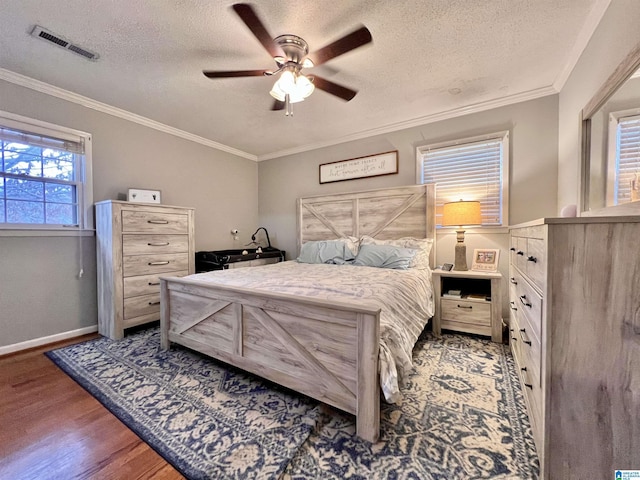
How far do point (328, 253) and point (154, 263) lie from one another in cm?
205

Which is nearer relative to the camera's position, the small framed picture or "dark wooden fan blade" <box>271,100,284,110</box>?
"dark wooden fan blade" <box>271,100,284,110</box>

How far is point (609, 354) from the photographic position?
944mm

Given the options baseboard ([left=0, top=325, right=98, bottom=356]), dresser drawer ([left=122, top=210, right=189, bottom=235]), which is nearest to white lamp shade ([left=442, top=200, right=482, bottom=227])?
dresser drawer ([left=122, top=210, right=189, bottom=235])

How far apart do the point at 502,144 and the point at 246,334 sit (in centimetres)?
324

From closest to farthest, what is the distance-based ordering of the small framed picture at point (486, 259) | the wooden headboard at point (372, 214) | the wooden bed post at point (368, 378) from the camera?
the wooden bed post at point (368, 378)
the small framed picture at point (486, 259)
the wooden headboard at point (372, 214)

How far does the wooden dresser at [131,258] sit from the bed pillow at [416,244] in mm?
2401

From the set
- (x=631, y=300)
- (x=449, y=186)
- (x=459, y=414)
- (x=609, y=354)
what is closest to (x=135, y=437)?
(x=459, y=414)

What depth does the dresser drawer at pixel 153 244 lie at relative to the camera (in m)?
2.73

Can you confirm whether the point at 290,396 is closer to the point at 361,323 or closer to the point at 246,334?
the point at 246,334

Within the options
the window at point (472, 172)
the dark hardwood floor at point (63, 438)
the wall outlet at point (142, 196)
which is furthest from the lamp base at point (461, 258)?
the wall outlet at point (142, 196)

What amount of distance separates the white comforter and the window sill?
1591 mm

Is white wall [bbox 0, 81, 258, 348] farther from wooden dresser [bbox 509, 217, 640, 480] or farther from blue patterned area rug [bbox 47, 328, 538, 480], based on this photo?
wooden dresser [bbox 509, 217, 640, 480]

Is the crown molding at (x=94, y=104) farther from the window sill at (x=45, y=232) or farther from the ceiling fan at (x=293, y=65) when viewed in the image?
the ceiling fan at (x=293, y=65)

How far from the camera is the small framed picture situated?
2.75 meters
